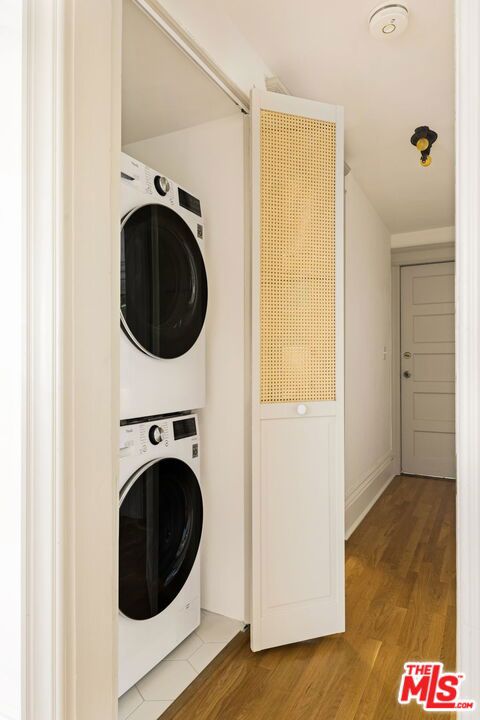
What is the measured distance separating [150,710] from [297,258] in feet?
5.68

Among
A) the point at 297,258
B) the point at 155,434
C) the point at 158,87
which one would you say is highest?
the point at 158,87

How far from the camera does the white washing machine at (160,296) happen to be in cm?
154

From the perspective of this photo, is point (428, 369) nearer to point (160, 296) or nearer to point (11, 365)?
point (160, 296)

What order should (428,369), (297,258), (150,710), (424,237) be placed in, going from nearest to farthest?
(150,710), (297,258), (424,237), (428,369)

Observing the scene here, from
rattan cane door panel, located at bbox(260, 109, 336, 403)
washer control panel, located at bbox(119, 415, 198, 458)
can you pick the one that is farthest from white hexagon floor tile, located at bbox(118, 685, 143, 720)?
rattan cane door panel, located at bbox(260, 109, 336, 403)

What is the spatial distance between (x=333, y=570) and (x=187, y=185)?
184cm

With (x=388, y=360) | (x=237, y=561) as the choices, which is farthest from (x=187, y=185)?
(x=388, y=360)

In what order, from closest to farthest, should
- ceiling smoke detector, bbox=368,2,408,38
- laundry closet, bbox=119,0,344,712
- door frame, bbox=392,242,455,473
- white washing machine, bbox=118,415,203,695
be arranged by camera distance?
white washing machine, bbox=118,415,203,695 → ceiling smoke detector, bbox=368,2,408,38 → laundry closet, bbox=119,0,344,712 → door frame, bbox=392,242,455,473

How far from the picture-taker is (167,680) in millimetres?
1626

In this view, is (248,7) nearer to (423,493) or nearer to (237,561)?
(237,561)

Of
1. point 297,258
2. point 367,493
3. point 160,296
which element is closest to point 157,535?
point 160,296

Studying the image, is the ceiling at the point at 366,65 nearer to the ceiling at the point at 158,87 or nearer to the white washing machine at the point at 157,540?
the ceiling at the point at 158,87

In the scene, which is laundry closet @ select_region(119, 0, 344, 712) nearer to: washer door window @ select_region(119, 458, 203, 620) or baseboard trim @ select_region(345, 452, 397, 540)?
washer door window @ select_region(119, 458, 203, 620)

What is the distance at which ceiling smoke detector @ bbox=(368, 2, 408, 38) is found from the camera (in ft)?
5.36
